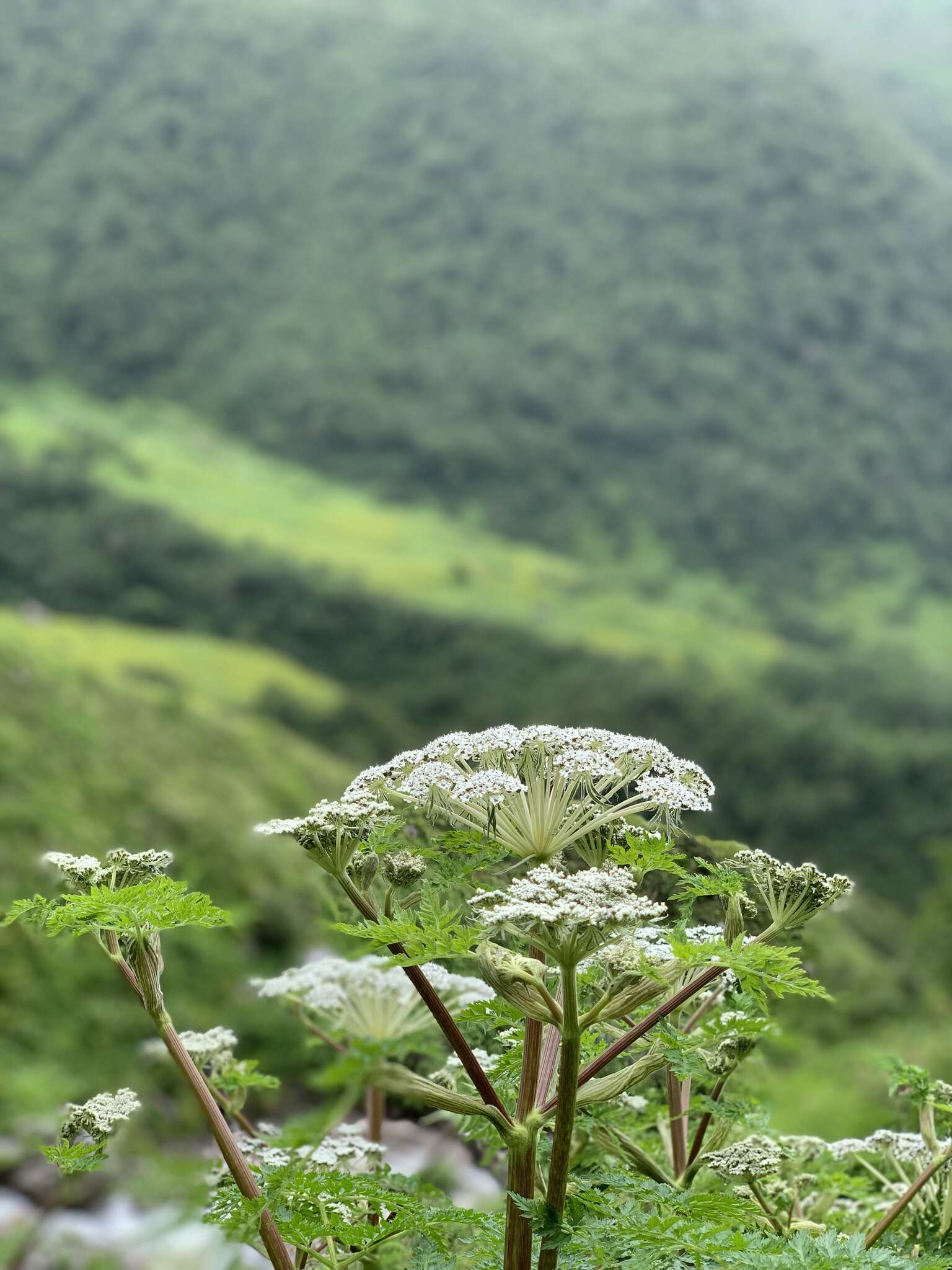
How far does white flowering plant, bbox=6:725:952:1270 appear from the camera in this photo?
3.64 feet

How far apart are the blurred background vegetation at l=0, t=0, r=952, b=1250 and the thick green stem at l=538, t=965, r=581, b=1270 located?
21.2ft

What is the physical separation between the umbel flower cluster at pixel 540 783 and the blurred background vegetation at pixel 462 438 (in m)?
6.37

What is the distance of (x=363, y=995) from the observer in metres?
2.08

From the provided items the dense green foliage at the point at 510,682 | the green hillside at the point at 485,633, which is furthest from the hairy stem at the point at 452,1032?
the dense green foliage at the point at 510,682

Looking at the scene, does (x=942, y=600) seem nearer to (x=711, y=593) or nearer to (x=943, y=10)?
(x=711, y=593)

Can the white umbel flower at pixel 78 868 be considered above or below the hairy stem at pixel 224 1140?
above

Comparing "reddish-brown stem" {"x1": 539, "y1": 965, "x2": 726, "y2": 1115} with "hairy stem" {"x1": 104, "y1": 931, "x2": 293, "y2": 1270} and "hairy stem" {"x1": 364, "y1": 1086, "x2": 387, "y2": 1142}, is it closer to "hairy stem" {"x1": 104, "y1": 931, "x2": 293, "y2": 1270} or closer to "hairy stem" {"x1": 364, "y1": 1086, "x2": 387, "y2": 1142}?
"hairy stem" {"x1": 104, "y1": 931, "x2": 293, "y2": 1270}

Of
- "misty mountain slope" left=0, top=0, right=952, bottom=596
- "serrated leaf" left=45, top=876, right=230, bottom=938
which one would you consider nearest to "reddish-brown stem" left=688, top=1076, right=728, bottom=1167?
→ "serrated leaf" left=45, top=876, right=230, bottom=938

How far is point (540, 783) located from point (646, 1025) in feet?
1.03

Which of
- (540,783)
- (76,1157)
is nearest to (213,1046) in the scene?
(76,1157)

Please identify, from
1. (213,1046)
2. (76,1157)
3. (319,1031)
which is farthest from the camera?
(319,1031)

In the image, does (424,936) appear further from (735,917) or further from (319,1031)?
(319,1031)

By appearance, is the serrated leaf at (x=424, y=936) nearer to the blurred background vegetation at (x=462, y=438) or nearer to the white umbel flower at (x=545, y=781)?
the white umbel flower at (x=545, y=781)

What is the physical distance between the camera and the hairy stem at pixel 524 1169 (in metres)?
1.18
